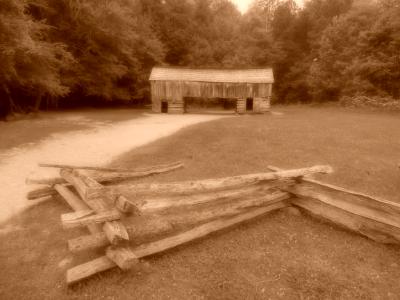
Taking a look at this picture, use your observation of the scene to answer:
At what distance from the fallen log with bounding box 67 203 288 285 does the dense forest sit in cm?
1812

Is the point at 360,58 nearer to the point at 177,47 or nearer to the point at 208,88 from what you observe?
the point at 208,88

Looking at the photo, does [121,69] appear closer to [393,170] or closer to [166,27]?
[166,27]

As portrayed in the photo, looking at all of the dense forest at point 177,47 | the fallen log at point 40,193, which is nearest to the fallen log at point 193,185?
the fallen log at point 40,193

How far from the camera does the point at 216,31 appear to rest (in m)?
56.5

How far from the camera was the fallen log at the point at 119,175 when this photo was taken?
25.6ft

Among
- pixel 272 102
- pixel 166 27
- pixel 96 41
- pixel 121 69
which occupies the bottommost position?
pixel 272 102

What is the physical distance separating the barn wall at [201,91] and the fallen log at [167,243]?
27.6 m

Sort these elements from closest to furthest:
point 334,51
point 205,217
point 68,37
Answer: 1. point 205,217
2. point 68,37
3. point 334,51

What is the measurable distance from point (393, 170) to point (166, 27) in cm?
4504

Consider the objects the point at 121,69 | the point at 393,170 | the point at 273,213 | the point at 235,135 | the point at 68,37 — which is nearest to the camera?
the point at 273,213

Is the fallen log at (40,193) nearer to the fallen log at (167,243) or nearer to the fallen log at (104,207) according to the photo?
the fallen log at (104,207)

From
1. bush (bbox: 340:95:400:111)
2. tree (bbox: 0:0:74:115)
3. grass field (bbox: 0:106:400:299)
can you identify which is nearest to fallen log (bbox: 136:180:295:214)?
grass field (bbox: 0:106:400:299)

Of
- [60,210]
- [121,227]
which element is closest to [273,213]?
[121,227]

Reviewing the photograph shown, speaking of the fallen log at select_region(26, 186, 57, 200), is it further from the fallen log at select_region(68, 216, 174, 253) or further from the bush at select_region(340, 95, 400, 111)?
the bush at select_region(340, 95, 400, 111)
